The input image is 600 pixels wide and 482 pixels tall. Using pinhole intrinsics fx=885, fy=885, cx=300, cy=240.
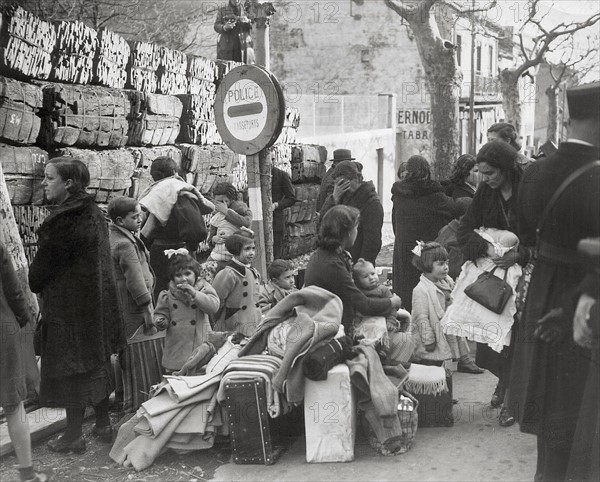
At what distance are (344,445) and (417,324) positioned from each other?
1715 millimetres

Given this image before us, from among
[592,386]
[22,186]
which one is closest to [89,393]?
[22,186]

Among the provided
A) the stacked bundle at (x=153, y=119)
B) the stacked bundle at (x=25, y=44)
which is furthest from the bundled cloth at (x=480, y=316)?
the stacked bundle at (x=153, y=119)

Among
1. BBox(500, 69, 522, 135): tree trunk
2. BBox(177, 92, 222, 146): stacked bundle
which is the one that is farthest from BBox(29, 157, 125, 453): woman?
BBox(500, 69, 522, 135): tree trunk

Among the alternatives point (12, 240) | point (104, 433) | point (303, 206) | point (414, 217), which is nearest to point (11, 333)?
point (104, 433)

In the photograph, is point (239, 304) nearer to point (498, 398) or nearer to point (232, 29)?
point (498, 398)

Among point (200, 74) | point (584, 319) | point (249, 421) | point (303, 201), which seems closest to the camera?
point (584, 319)

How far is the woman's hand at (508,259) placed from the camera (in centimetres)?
573

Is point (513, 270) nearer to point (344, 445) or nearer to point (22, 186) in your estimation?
point (344, 445)

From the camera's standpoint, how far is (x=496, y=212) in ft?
19.1

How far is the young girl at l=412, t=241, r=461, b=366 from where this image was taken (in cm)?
677

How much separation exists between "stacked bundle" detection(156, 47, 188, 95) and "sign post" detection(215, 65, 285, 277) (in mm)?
3915

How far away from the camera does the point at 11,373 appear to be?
196 inches

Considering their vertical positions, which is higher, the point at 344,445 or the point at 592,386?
the point at 592,386

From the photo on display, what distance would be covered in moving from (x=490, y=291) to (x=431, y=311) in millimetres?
1118
